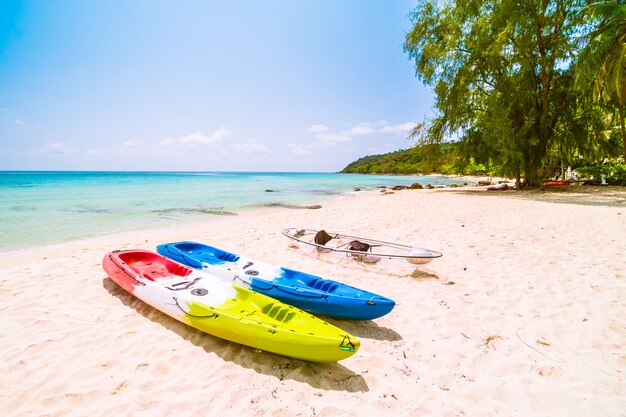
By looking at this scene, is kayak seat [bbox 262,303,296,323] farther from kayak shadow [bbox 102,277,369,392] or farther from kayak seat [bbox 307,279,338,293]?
kayak seat [bbox 307,279,338,293]

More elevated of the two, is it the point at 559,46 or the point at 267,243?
the point at 559,46

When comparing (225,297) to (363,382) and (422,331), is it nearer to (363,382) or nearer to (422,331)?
(363,382)

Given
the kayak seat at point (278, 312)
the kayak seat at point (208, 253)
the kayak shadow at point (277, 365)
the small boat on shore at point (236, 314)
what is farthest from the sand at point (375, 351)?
the kayak seat at point (208, 253)

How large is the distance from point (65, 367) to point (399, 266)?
5117 mm

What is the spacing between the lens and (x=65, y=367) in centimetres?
305

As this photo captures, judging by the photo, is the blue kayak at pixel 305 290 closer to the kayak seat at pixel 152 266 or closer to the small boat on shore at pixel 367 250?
the kayak seat at pixel 152 266

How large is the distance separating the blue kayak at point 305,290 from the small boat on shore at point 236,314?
39 cm

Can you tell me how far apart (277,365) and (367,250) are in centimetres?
402

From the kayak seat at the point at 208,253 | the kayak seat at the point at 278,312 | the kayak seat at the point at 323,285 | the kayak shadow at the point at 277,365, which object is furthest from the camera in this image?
the kayak seat at the point at 208,253


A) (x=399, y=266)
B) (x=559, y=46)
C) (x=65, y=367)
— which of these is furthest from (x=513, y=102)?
(x=65, y=367)

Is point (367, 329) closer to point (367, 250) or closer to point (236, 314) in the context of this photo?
point (236, 314)

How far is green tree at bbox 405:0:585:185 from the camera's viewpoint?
1692 centimetres

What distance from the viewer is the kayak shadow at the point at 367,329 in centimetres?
362

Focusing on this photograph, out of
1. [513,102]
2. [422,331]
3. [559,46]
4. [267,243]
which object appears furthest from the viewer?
[513,102]
